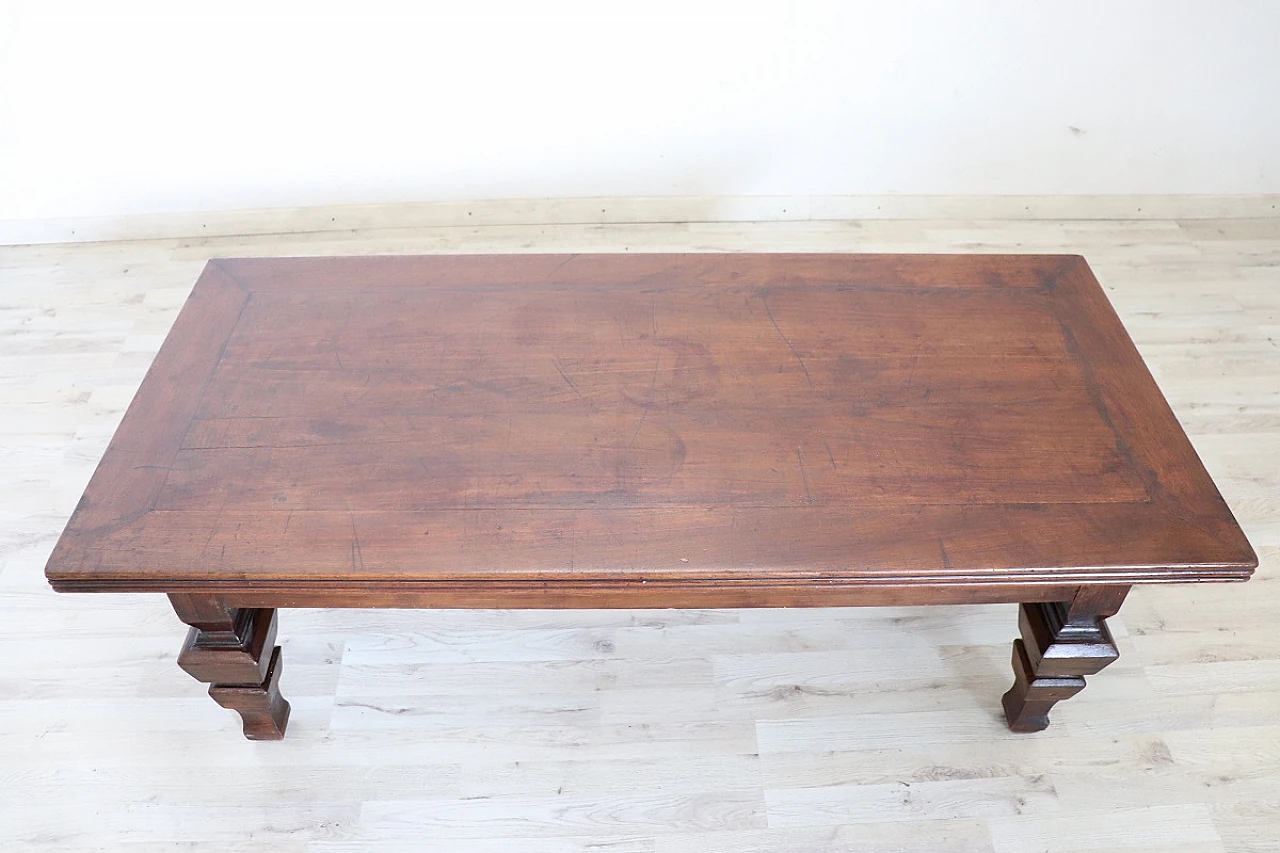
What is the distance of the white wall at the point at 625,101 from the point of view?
7.57 ft

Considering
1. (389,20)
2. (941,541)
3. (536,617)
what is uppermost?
(389,20)

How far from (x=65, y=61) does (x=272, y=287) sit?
3.87 feet

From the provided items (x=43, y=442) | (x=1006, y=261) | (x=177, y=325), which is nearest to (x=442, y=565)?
(x=177, y=325)

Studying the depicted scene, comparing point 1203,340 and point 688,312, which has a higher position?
point 688,312

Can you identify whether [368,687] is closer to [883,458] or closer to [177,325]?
[177,325]

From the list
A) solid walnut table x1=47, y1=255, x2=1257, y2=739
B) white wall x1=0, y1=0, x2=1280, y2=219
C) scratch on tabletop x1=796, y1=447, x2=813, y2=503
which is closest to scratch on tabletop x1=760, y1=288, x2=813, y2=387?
solid walnut table x1=47, y1=255, x2=1257, y2=739

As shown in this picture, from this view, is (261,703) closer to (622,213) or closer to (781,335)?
(781,335)

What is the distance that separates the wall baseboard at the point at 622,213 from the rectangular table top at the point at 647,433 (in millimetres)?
949

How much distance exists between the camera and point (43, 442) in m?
2.03

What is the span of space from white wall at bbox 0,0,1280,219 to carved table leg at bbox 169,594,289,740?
1.44 meters

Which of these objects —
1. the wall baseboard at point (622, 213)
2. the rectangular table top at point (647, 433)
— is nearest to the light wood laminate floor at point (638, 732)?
the rectangular table top at point (647, 433)

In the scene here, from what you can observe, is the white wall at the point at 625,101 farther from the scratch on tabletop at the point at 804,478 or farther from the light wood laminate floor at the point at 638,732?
the scratch on tabletop at the point at 804,478

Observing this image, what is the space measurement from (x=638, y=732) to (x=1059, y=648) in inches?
25.2

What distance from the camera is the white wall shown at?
2307 mm
